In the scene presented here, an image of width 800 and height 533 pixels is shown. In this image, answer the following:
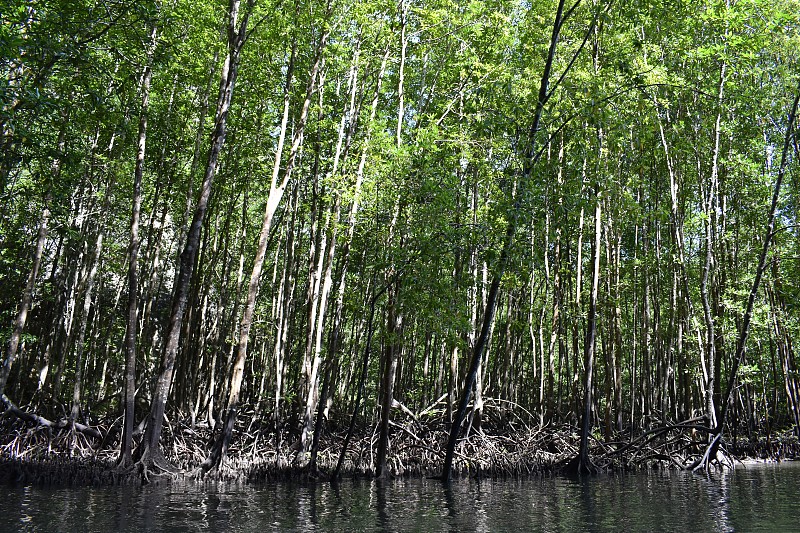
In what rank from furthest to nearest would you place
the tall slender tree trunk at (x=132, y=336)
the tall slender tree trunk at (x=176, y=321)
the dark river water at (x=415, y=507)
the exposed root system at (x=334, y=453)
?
the exposed root system at (x=334, y=453) < the tall slender tree trunk at (x=132, y=336) < the tall slender tree trunk at (x=176, y=321) < the dark river water at (x=415, y=507)

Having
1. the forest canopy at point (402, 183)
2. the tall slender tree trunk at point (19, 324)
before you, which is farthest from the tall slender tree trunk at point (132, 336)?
the tall slender tree trunk at point (19, 324)

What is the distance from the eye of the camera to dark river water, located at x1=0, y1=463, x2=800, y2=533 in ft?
20.3

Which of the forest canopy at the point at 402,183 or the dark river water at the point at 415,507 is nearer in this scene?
the dark river water at the point at 415,507

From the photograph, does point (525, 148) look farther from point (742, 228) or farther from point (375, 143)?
point (742, 228)

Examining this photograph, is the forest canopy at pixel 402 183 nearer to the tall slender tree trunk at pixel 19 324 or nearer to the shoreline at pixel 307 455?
the tall slender tree trunk at pixel 19 324

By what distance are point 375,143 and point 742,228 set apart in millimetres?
14414

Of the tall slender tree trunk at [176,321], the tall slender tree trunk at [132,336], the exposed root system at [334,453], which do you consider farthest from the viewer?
the exposed root system at [334,453]

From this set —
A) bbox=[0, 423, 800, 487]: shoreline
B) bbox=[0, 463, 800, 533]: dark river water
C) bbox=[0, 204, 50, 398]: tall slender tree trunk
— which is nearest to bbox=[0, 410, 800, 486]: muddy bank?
bbox=[0, 423, 800, 487]: shoreline

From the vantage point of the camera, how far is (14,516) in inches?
253

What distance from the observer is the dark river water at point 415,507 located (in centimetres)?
620

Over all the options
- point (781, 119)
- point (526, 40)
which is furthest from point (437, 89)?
point (781, 119)

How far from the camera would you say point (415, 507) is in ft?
25.5

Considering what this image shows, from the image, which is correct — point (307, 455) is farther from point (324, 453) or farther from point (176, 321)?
point (176, 321)

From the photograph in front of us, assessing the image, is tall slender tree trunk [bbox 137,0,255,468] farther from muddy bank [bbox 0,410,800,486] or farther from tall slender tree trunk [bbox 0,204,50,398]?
tall slender tree trunk [bbox 0,204,50,398]
